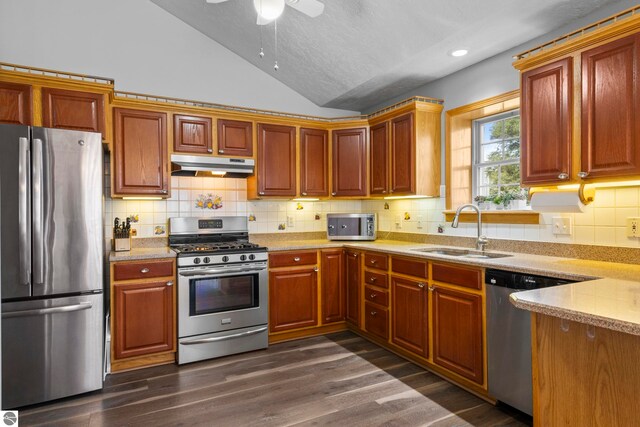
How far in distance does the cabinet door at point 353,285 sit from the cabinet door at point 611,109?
82.8 inches

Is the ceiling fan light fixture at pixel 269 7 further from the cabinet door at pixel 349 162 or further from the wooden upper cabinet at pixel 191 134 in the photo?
the cabinet door at pixel 349 162

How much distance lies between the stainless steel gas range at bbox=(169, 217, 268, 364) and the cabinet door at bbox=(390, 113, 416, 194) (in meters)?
1.46

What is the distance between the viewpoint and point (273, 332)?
3588 millimetres

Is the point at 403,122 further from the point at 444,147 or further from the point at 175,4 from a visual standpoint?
the point at 175,4

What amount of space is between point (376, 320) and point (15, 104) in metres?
3.30

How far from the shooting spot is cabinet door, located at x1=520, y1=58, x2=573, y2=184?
227cm

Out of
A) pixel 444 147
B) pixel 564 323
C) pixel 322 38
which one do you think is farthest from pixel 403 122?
pixel 564 323

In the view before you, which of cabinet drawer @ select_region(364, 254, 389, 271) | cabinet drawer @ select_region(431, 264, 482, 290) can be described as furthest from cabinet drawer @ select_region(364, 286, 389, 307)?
cabinet drawer @ select_region(431, 264, 482, 290)

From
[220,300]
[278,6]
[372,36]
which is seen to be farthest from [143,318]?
[372,36]

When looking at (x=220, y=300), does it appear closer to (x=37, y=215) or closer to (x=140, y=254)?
(x=140, y=254)

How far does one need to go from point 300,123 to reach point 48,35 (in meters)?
2.38

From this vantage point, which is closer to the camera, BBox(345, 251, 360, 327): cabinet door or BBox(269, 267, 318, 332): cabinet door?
BBox(269, 267, 318, 332): cabinet door

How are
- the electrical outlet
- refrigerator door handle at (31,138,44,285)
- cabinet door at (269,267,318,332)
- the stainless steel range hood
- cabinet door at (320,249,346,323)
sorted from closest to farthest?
the electrical outlet
refrigerator door handle at (31,138,44,285)
the stainless steel range hood
cabinet door at (269,267,318,332)
cabinet door at (320,249,346,323)

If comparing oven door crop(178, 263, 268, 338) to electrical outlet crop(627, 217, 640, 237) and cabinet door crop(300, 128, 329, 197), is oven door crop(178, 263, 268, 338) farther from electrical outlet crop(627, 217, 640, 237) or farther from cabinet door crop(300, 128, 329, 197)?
electrical outlet crop(627, 217, 640, 237)
